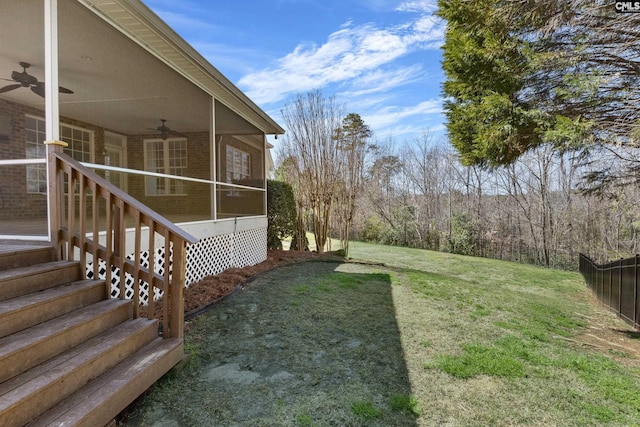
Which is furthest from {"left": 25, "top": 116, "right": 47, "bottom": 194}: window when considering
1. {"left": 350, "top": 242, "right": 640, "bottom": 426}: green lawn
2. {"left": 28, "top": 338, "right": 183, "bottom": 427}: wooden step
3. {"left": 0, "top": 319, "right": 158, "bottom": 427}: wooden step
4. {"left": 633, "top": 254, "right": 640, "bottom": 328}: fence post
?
{"left": 633, "top": 254, "right": 640, "bottom": 328}: fence post

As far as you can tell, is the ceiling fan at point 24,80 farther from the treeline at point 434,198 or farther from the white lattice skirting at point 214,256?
the treeline at point 434,198

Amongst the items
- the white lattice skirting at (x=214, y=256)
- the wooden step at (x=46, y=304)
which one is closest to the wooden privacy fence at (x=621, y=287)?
the white lattice skirting at (x=214, y=256)

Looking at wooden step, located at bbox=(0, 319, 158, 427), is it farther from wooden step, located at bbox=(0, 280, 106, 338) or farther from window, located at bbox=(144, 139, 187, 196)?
window, located at bbox=(144, 139, 187, 196)

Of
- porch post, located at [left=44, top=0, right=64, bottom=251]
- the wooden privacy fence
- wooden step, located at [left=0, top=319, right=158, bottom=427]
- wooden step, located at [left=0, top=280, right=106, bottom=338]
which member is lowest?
the wooden privacy fence

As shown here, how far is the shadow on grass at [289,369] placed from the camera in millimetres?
2354

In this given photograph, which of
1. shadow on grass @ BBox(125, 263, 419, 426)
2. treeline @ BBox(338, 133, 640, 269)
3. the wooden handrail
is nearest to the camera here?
shadow on grass @ BBox(125, 263, 419, 426)

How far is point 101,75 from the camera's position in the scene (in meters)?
6.06

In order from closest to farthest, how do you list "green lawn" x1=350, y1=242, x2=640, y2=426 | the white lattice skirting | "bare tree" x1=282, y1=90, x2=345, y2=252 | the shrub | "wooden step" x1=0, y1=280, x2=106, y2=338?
"wooden step" x1=0, y1=280, x2=106, y2=338, "green lawn" x1=350, y1=242, x2=640, y2=426, the white lattice skirting, the shrub, "bare tree" x1=282, y1=90, x2=345, y2=252

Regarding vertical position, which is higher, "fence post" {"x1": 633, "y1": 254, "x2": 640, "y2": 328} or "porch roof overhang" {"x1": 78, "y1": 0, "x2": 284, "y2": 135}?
"porch roof overhang" {"x1": 78, "y1": 0, "x2": 284, "y2": 135}

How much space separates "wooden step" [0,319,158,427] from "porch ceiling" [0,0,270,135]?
11.3 ft

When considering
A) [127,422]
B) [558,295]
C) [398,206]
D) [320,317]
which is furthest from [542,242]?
[127,422]

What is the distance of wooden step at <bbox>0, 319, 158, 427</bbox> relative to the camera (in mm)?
1654

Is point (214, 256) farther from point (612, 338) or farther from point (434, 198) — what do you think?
point (434, 198)

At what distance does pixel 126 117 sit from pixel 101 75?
312 centimetres
